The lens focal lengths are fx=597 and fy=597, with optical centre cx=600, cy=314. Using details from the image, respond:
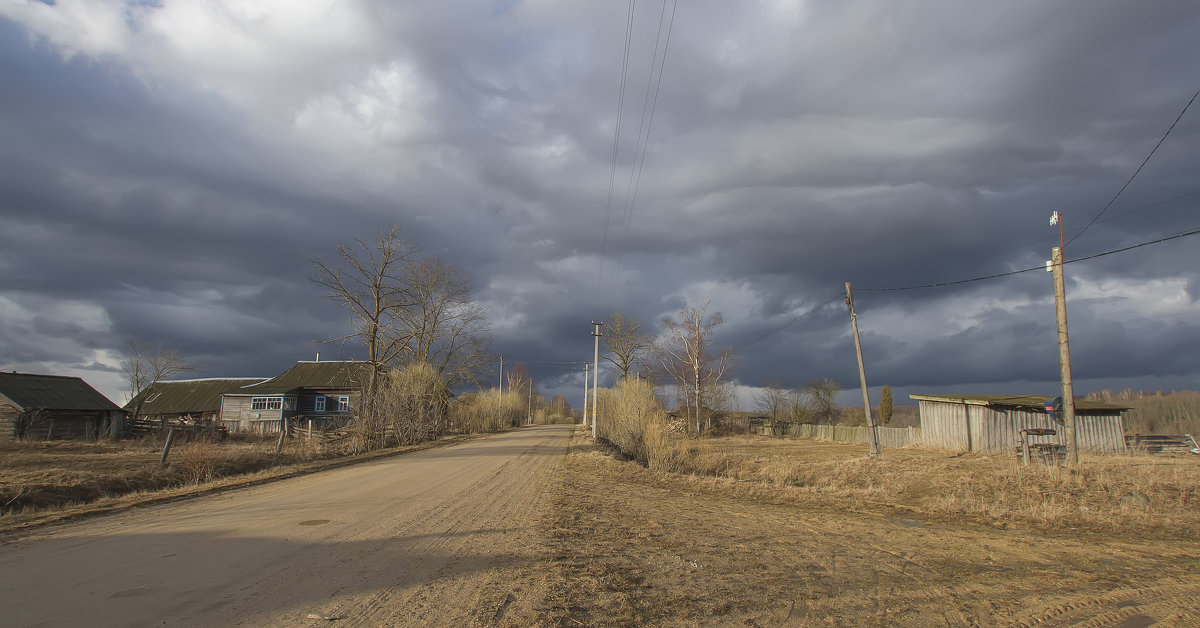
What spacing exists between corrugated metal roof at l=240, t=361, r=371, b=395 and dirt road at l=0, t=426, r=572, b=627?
152 feet

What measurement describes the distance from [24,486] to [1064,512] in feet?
65.7

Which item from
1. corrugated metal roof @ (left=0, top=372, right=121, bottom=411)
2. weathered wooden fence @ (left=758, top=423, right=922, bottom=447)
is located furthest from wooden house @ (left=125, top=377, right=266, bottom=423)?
weathered wooden fence @ (left=758, top=423, right=922, bottom=447)

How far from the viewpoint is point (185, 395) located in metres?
59.6

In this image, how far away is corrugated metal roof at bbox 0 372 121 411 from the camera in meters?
34.6

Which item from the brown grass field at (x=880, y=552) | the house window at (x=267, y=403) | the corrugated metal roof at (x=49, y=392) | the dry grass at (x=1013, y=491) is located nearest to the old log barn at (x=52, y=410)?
the corrugated metal roof at (x=49, y=392)

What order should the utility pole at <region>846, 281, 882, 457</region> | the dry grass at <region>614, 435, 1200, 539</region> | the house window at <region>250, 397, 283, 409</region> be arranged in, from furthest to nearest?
1. the house window at <region>250, 397, 283, 409</region>
2. the utility pole at <region>846, 281, 882, 457</region>
3. the dry grass at <region>614, 435, 1200, 539</region>

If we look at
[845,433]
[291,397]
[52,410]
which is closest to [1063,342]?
[845,433]

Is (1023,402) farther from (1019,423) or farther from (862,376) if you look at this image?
(862,376)

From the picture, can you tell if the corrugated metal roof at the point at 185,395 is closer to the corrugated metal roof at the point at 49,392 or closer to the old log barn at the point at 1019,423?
the corrugated metal roof at the point at 49,392

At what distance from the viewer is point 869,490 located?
48.3 feet

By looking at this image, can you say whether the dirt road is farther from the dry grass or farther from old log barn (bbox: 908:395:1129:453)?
old log barn (bbox: 908:395:1129:453)

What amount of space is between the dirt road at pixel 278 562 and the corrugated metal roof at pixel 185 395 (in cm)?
5546

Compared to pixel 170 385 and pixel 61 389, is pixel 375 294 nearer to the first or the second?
pixel 61 389

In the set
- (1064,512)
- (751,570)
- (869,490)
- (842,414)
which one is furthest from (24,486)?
(842,414)
